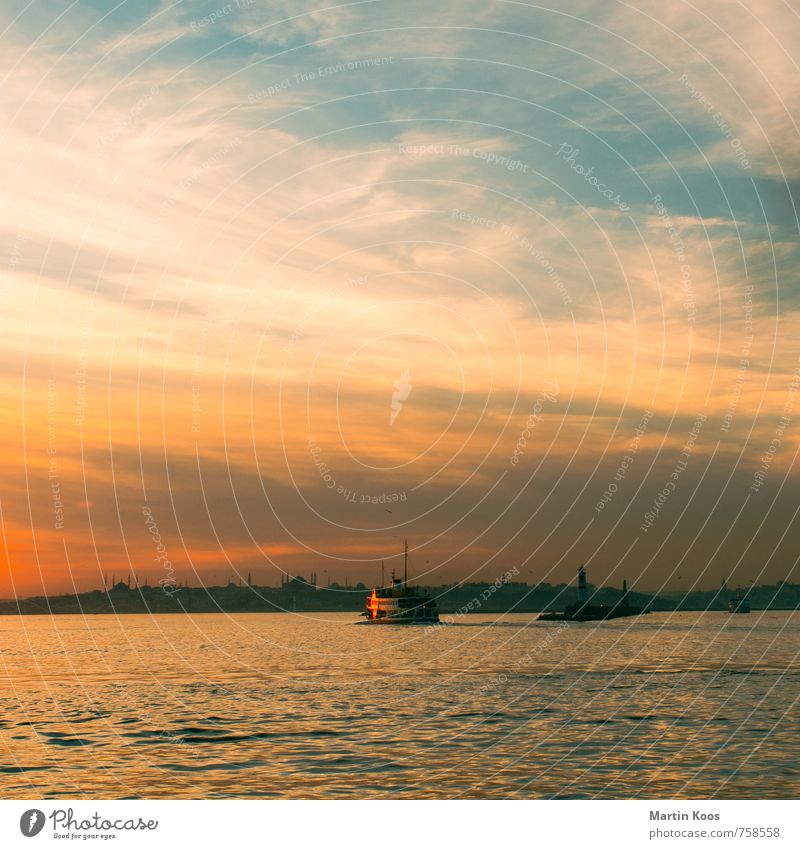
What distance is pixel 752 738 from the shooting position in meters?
46.8

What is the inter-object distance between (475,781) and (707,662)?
3264 inches

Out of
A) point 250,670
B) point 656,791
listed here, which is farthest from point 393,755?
point 250,670

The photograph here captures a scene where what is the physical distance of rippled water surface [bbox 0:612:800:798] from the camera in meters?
34.2

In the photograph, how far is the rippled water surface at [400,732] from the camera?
34.2m

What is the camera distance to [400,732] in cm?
4700
